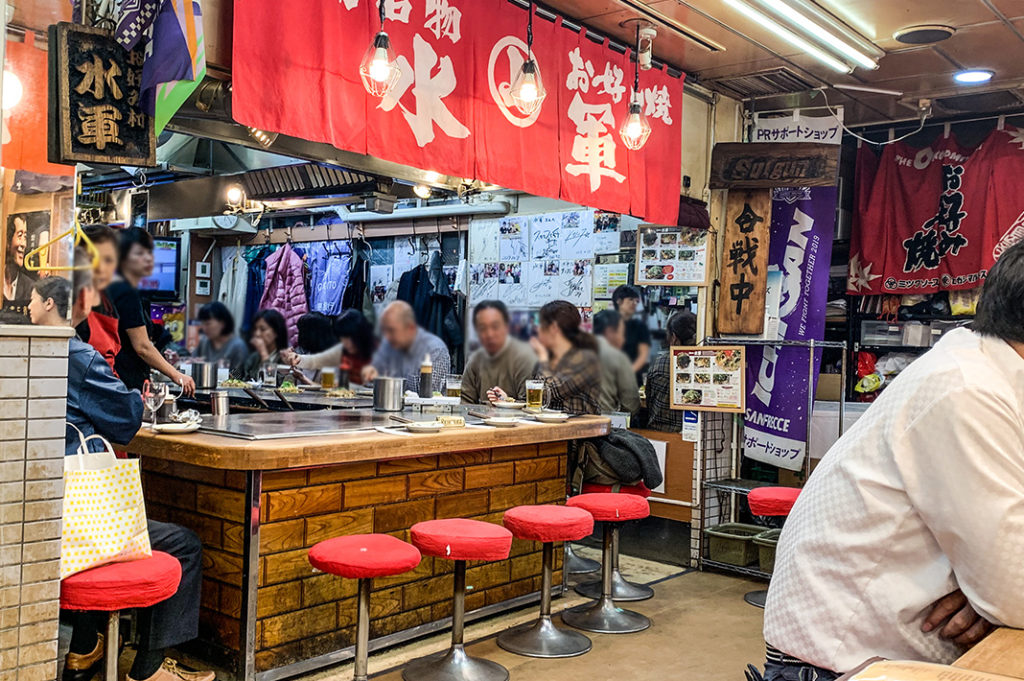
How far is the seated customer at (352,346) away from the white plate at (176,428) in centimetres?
285

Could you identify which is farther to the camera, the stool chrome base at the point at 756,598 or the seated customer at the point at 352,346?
the stool chrome base at the point at 756,598

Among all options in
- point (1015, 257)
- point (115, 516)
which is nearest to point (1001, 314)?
point (1015, 257)

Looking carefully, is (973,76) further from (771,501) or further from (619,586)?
(619,586)

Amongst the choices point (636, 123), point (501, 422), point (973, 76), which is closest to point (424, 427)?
point (501, 422)

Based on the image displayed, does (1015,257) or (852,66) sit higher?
(852,66)

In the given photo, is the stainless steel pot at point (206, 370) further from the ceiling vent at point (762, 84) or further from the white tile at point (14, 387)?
the ceiling vent at point (762, 84)

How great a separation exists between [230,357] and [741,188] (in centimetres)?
575

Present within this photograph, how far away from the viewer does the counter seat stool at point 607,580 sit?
4555 millimetres

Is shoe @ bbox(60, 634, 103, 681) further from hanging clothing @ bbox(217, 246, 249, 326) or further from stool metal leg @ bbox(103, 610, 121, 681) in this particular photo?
hanging clothing @ bbox(217, 246, 249, 326)

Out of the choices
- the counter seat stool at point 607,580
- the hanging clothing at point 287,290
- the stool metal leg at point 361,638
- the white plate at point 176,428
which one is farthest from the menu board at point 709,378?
the hanging clothing at point 287,290

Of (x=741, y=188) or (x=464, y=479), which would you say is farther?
(x=741, y=188)

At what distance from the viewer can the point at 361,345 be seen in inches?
41.2

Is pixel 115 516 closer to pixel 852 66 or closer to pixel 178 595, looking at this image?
pixel 178 595

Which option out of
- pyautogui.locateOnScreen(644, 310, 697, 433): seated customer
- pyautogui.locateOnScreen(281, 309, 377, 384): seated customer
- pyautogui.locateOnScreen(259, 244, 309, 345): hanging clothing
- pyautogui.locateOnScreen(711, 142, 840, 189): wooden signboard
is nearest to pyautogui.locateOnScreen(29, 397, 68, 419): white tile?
pyautogui.locateOnScreen(259, 244, 309, 345): hanging clothing
